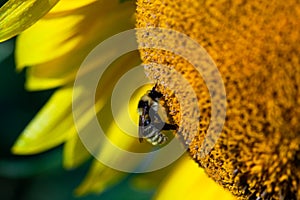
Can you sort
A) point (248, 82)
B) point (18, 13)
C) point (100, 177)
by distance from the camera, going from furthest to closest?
point (100, 177), point (18, 13), point (248, 82)

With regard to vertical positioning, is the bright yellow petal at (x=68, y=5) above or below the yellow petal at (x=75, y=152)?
above

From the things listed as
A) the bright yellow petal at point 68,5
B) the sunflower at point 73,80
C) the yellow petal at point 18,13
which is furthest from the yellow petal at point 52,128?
the yellow petal at point 18,13

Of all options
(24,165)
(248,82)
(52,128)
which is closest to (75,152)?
(52,128)

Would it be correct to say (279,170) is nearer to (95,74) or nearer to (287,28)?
(287,28)

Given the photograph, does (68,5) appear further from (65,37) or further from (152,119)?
(152,119)

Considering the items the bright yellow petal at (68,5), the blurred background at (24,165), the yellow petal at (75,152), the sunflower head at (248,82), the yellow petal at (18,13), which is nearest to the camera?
the sunflower head at (248,82)

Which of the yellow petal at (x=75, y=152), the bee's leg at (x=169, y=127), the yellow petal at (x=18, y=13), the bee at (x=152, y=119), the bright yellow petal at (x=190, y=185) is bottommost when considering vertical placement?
the bright yellow petal at (x=190, y=185)

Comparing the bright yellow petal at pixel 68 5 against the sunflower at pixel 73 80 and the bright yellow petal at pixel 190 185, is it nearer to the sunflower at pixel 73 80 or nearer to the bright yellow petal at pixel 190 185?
the sunflower at pixel 73 80
